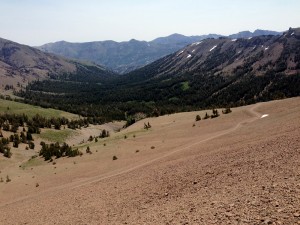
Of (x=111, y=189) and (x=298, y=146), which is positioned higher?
(x=298, y=146)

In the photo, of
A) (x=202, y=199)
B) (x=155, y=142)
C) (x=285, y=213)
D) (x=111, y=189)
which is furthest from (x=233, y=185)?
(x=155, y=142)

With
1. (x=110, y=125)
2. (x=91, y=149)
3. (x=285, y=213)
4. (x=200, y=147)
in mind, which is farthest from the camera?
(x=110, y=125)

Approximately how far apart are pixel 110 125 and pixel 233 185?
110010 mm

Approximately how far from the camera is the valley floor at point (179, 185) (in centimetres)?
1483

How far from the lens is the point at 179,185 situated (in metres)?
21.0

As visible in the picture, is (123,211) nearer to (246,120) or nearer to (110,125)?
(246,120)

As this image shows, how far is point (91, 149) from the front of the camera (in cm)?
4766

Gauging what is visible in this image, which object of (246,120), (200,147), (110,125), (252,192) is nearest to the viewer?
(252,192)

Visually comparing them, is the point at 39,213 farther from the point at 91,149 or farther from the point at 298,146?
the point at 91,149

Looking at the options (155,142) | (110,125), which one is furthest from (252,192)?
(110,125)

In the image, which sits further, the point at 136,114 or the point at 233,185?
the point at 136,114

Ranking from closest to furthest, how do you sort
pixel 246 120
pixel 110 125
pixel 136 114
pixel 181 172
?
pixel 181 172
pixel 246 120
pixel 110 125
pixel 136 114

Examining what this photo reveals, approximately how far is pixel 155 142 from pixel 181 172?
63.0 ft

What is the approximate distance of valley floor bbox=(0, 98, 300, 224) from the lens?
14.8m
